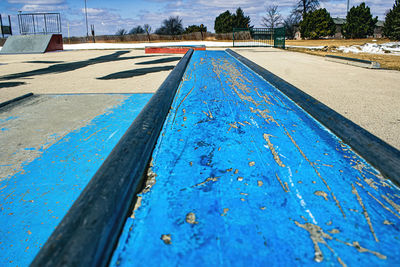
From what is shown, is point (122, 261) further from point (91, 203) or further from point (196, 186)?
point (196, 186)

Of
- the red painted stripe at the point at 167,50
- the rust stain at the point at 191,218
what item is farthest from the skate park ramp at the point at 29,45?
the rust stain at the point at 191,218

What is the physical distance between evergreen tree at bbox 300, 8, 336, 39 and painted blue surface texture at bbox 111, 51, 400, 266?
4304 centimetres

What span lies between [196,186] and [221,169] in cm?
14

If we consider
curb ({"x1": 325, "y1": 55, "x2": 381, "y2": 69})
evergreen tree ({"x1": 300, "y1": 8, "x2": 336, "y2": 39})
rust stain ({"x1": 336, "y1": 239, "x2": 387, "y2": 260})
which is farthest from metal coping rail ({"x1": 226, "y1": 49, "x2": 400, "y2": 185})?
evergreen tree ({"x1": 300, "y1": 8, "x2": 336, "y2": 39})

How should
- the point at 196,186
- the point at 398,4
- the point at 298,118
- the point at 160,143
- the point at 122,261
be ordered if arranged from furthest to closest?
the point at 398,4 < the point at 298,118 < the point at 160,143 < the point at 196,186 < the point at 122,261

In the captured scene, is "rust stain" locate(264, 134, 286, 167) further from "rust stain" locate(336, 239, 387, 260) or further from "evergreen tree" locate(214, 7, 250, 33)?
"evergreen tree" locate(214, 7, 250, 33)

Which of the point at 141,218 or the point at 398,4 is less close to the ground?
the point at 398,4

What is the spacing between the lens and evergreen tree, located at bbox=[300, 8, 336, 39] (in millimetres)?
37625

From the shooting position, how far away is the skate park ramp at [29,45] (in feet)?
49.7

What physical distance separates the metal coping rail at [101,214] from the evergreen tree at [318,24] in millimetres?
43522

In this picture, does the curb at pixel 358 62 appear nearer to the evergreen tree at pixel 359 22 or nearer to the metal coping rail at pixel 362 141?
the metal coping rail at pixel 362 141

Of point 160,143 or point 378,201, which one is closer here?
point 378,201

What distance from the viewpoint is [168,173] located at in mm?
910


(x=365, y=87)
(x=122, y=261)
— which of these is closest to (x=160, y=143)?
(x=122, y=261)
